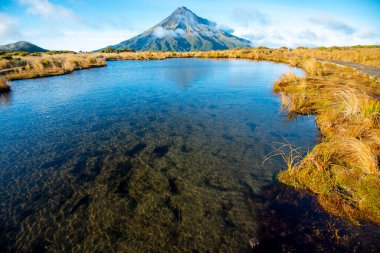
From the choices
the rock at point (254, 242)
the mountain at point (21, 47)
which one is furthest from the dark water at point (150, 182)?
the mountain at point (21, 47)

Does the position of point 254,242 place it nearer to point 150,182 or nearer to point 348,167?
point 150,182

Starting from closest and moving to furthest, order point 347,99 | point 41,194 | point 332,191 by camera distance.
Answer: point 332,191, point 41,194, point 347,99

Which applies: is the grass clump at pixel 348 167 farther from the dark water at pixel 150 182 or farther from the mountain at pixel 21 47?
the mountain at pixel 21 47

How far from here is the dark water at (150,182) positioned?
4910mm

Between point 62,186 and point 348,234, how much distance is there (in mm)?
8283

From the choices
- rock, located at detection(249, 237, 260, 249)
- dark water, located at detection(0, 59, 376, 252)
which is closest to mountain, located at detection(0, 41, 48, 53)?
dark water, located at detection(0, 59, 376, 252)

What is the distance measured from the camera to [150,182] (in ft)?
22.4

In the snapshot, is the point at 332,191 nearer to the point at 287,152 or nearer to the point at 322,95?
the point at 287,152

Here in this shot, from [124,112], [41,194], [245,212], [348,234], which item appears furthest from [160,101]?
[348,234]

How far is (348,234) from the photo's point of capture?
4723 mm

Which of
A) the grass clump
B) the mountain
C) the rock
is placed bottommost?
the rock

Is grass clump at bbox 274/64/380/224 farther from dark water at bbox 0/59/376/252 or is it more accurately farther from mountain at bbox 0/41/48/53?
mountain at bbox 0/41/48/53

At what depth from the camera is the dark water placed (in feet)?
16.1

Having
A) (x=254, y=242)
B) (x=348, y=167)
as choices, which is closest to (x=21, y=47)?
(x=254, y=242)
